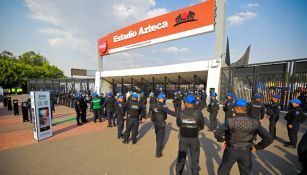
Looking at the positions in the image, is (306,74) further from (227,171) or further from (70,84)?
(70,84)

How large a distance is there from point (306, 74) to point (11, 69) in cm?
5179

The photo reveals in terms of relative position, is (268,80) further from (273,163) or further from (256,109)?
(273,163)

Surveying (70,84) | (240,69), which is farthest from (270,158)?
Answer: (70,84)

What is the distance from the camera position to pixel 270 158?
4.49 m

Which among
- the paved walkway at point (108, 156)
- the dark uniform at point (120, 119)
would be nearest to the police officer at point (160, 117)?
the paved walkway at point (108, 156)

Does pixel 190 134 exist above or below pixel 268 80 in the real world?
below

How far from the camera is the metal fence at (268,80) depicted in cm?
1048

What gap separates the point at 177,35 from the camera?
17.9 meters

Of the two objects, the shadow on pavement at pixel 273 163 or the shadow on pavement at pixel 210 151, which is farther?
the shadow on pavement at pixel 210 151

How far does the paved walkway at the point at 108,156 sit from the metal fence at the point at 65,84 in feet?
67.6

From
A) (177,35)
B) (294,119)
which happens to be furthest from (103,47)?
(294,119)

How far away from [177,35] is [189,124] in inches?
641

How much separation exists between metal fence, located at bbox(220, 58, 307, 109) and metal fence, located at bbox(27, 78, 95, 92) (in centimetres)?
2204

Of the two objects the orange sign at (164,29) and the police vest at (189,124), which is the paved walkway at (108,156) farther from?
the orange sign at (164,29)
